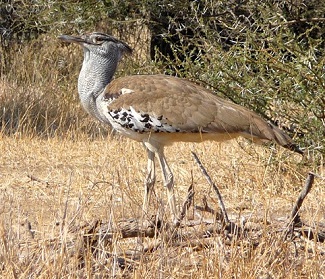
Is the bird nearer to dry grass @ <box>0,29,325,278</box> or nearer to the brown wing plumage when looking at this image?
the brown wing plumage

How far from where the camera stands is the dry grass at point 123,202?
3689 mm

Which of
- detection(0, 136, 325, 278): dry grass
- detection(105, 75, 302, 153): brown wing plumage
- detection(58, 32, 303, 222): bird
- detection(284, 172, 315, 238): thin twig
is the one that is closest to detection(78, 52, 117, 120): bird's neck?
detection(58, 32, 303, 222): bird

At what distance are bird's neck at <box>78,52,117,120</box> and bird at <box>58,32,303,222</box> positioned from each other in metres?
0.02

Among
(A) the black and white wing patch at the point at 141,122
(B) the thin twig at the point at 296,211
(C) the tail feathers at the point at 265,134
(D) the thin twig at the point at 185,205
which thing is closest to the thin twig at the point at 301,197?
(B) the thin twig at the point at 296,211

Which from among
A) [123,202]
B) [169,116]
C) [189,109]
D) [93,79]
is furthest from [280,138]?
[93,79]

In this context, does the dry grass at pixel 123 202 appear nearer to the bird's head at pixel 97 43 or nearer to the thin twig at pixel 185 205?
the thin twig at pixel 185 205

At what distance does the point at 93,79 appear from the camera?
223 inches

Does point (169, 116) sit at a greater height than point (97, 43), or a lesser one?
lesser

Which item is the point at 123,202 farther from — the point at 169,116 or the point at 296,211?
the point at 296,211

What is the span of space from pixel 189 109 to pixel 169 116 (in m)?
0.13

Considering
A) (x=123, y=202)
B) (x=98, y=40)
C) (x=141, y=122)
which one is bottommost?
(x=123, y=202)

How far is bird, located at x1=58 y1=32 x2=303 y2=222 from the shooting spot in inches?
204

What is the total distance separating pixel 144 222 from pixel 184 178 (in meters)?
2.41

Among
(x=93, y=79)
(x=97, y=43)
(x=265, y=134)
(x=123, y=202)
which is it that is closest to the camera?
(x=123, y=202)
